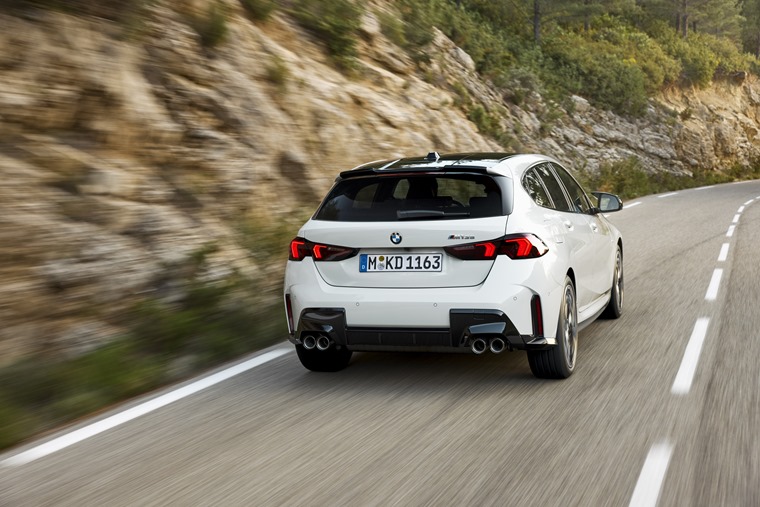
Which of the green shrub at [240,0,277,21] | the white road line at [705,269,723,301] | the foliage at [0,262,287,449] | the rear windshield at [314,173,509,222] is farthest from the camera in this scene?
the green shrub at [240,0,277,21]

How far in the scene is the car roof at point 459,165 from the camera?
6.00 m

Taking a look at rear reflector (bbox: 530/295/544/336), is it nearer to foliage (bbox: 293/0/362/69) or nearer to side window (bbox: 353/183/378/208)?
side window (bbox: 353/183/378/208)

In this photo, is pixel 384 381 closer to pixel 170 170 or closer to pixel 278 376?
pixel 278 376

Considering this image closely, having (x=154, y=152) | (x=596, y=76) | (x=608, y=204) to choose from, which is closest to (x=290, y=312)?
(x=608, y=204)

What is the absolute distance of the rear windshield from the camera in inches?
227

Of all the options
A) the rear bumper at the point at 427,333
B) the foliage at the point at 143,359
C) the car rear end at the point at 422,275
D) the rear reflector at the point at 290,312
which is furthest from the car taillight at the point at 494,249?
the foliage at the point at 143,359

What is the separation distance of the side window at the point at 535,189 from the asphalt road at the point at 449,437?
48.7 inches

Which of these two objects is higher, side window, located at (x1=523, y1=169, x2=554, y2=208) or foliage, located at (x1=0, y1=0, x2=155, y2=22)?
foliage, located at (x1=0, y1=0, x2=155, y2=22)

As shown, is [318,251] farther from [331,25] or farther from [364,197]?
[331,25]

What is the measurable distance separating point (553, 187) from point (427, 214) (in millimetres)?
1583

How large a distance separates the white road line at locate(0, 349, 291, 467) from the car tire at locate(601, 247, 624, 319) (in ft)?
10.5

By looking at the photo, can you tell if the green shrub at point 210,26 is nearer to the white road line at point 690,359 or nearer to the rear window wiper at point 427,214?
the rear window wiper at point 427,214

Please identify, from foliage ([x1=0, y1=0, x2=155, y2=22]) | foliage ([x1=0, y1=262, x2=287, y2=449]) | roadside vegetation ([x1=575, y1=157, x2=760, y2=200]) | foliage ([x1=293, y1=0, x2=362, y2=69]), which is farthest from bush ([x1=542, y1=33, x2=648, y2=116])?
foliage ([x1=0, y1=262, x2=287, y2=449])

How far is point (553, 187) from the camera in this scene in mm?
6891
